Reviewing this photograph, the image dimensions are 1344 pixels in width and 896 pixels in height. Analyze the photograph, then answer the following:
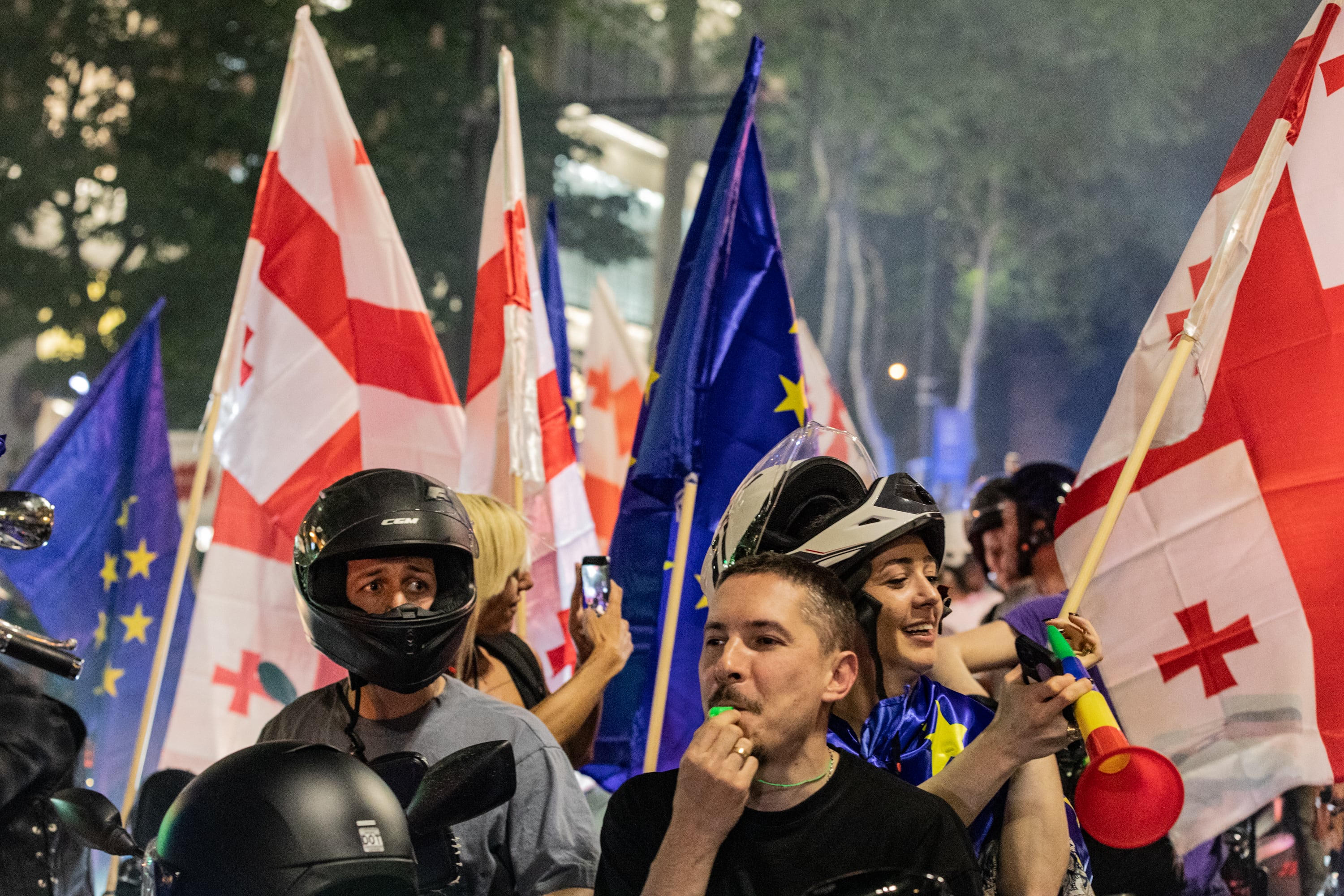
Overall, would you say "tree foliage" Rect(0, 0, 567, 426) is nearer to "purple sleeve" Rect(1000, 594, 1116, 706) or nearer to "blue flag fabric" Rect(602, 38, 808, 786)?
"blue flag fabric" Rect(602, 38, 808, 786)

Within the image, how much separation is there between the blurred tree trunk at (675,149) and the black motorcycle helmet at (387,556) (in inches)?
911

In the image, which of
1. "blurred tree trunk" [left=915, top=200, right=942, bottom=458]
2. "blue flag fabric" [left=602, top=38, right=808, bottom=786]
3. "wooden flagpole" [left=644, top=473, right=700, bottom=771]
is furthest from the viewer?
"blurred tree trunk" [left=915, top=200, right=942, bottom=458]

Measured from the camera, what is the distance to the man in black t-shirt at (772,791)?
2213 millimetres

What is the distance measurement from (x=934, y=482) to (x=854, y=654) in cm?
3518

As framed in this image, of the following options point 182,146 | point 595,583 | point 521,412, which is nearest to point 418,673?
point 595,583

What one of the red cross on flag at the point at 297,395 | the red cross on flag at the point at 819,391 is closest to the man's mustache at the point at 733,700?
the red cross on flag at the point at 297,395

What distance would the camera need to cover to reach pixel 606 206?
79.9ft

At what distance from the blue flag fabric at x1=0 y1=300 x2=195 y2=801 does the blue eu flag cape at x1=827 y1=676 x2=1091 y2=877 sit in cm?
421

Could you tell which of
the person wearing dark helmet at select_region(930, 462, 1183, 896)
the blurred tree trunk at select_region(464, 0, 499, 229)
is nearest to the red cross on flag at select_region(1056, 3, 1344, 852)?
the person wearing dark helmet at select_region(930, 462, 1183, 896)

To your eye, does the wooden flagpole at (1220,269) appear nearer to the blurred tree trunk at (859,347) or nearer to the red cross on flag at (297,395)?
the red cross on flag at (297,395)

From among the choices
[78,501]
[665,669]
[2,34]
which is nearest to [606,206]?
[2,34]

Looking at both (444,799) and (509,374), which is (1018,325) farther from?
(444,799)

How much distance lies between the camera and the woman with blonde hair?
3.99 meters

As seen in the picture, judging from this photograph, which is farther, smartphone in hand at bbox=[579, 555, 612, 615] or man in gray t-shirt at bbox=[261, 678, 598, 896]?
smartphone in hand at bbox=[579, 555, 612, 615]
